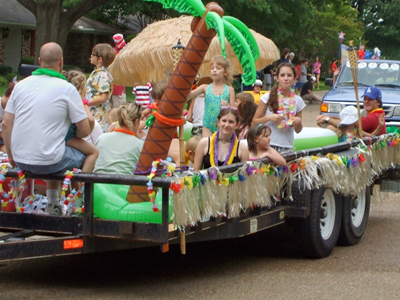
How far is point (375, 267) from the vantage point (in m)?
6.70

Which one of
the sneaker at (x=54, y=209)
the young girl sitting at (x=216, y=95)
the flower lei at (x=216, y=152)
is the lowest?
the sneaker at (x=54, y=209)

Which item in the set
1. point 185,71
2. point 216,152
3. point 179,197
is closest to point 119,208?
point 179,197

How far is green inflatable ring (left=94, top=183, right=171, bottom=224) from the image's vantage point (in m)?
5.30

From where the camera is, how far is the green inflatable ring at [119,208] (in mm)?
5297

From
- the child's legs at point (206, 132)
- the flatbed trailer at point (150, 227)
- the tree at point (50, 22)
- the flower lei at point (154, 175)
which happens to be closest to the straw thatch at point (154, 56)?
the child's legs at point (206, 132)

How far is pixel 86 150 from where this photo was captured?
5773mm

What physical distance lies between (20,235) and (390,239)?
14.1ft

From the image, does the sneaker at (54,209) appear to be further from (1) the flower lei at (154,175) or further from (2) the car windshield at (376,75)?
(2) the car windshield at (376,75)

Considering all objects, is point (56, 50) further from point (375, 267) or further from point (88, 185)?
point (375, 267)

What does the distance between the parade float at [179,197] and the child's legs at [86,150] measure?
235 mm

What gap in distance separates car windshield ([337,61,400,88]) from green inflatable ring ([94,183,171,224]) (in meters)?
10.7

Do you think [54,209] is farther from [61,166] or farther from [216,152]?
[216,152]

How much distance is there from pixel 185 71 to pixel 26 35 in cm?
3618

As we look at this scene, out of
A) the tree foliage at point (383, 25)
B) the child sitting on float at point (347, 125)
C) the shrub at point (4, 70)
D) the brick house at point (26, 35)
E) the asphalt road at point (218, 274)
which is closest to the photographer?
the asphalt road at point (218, 274)
